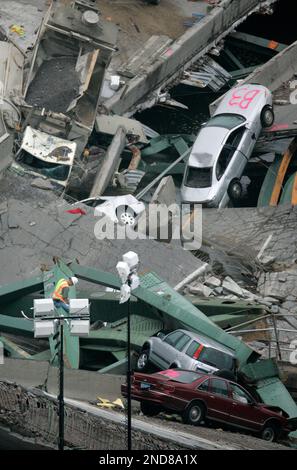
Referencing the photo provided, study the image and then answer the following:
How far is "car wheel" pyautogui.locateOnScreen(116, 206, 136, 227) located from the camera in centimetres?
3666

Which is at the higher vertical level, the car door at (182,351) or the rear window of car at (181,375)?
the rear window of car at (181,375)

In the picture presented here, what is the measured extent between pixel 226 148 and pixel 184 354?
1275cm

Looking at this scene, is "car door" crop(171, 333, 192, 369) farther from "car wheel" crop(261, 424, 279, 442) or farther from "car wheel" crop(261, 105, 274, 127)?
"car wheel" crop(261, 105, 274, 127)

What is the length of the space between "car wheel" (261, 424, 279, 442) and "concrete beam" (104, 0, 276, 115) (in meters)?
17.5

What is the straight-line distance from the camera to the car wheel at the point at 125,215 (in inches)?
1443

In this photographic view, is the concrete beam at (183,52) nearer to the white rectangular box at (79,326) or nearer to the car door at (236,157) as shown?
the car door at (236,157)

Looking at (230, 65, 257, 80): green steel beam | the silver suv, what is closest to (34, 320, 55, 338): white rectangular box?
the silver suv

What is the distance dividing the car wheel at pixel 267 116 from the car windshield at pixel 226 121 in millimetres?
749

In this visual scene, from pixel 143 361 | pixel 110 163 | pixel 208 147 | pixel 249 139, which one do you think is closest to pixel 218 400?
pixel 143 361

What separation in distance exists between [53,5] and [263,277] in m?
12.3

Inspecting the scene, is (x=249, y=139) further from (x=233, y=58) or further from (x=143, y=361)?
(x=143, y=361)

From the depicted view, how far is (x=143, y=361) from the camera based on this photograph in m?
27.3

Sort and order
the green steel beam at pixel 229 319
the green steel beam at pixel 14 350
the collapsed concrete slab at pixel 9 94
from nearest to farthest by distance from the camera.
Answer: the green steel beam at pixel 14 350 < the green steel beam at pixel 229 319 < the collapsed concrete slab at pixel 9 94

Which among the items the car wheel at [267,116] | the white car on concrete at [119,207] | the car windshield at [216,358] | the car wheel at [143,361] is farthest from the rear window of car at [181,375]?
the car wheel at [267,116]
